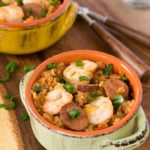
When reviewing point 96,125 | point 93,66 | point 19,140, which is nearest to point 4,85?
point 19,140

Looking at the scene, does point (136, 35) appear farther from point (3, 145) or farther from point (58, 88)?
point (3, 145)

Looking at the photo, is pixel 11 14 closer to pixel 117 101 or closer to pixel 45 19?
pixel 45 19

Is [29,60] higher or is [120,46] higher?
[120,46]

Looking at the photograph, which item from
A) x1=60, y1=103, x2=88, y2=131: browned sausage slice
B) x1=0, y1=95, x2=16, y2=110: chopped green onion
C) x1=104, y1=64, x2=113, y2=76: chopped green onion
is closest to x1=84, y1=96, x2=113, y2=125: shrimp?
x1=60, y1=103, x2=88, y2=131: browned sausage slice

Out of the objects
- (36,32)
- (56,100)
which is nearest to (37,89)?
(56,100)

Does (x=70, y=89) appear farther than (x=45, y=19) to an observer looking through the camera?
No

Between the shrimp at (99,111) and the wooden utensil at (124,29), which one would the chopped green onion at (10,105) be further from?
the wooden utensil at (124,29)
